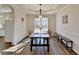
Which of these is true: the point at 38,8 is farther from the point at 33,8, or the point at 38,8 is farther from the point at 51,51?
the point at 51,51

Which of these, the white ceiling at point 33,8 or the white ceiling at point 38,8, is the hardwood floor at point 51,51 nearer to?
the white ceiling at point 33,8

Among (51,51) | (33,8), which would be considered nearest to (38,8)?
(33,8)

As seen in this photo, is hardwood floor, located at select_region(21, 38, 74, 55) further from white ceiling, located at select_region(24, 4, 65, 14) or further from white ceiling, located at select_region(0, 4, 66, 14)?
white ceiling, located at select_region(24, 4, 65, 14)

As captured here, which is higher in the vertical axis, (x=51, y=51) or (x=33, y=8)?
(x=33, y=8)

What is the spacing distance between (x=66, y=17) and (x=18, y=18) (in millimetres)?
1809

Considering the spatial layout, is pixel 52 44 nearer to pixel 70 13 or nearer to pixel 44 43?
pixel 44 43

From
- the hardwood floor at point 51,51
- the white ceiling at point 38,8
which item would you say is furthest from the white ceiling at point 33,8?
the hardwood floor at point 51,51

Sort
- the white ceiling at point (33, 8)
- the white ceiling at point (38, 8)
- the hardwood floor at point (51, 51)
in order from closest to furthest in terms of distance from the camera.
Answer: the white ceiling at point (33, 8) → the white ceiling at point (38, 8) → the hardwood floor at point (51, 51)

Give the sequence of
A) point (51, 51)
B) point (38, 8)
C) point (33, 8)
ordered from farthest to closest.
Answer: point (38, 8) < point (51, 51) < point (33, 8)

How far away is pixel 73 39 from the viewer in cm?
394

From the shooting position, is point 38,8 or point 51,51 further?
point 38,8

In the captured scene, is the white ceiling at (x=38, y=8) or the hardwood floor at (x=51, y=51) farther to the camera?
the hardwood floor at (x=51, y=51)

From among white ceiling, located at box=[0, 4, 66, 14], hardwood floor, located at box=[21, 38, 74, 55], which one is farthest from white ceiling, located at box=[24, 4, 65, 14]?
hardwood floor, located at box=[21, 38, 74, 55]

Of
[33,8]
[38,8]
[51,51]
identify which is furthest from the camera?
[38,8]
